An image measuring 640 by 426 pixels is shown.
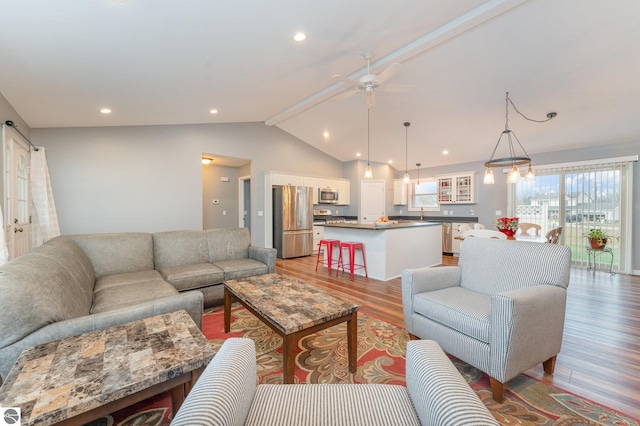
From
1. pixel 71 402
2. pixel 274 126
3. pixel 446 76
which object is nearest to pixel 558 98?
pixel 446 76

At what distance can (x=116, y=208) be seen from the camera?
454 centimetres

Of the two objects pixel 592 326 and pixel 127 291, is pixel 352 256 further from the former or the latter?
pixel 127 291

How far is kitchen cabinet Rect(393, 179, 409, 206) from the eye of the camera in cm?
787

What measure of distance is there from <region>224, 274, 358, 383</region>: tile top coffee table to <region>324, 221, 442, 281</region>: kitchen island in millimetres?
2260

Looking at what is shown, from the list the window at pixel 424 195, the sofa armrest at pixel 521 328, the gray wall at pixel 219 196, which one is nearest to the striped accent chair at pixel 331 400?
the sofa armrest at pixel 521 328

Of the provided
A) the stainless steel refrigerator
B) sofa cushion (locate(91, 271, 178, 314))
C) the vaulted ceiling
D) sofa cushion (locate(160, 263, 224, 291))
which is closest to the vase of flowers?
the vaulted ceiling

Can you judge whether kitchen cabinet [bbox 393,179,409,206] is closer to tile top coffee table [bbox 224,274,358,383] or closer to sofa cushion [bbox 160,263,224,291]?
sofa cushion [bbox 160,263,224,291]

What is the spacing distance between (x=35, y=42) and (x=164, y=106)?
1914mm

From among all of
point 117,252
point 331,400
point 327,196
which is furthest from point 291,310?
point 327,196

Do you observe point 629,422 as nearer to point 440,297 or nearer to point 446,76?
point 440,297

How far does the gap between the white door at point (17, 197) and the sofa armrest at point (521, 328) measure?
4.51m

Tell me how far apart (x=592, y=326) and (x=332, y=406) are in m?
3.11

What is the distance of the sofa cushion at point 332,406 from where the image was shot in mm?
954

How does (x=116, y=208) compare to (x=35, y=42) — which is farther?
(x=116, y=208)
